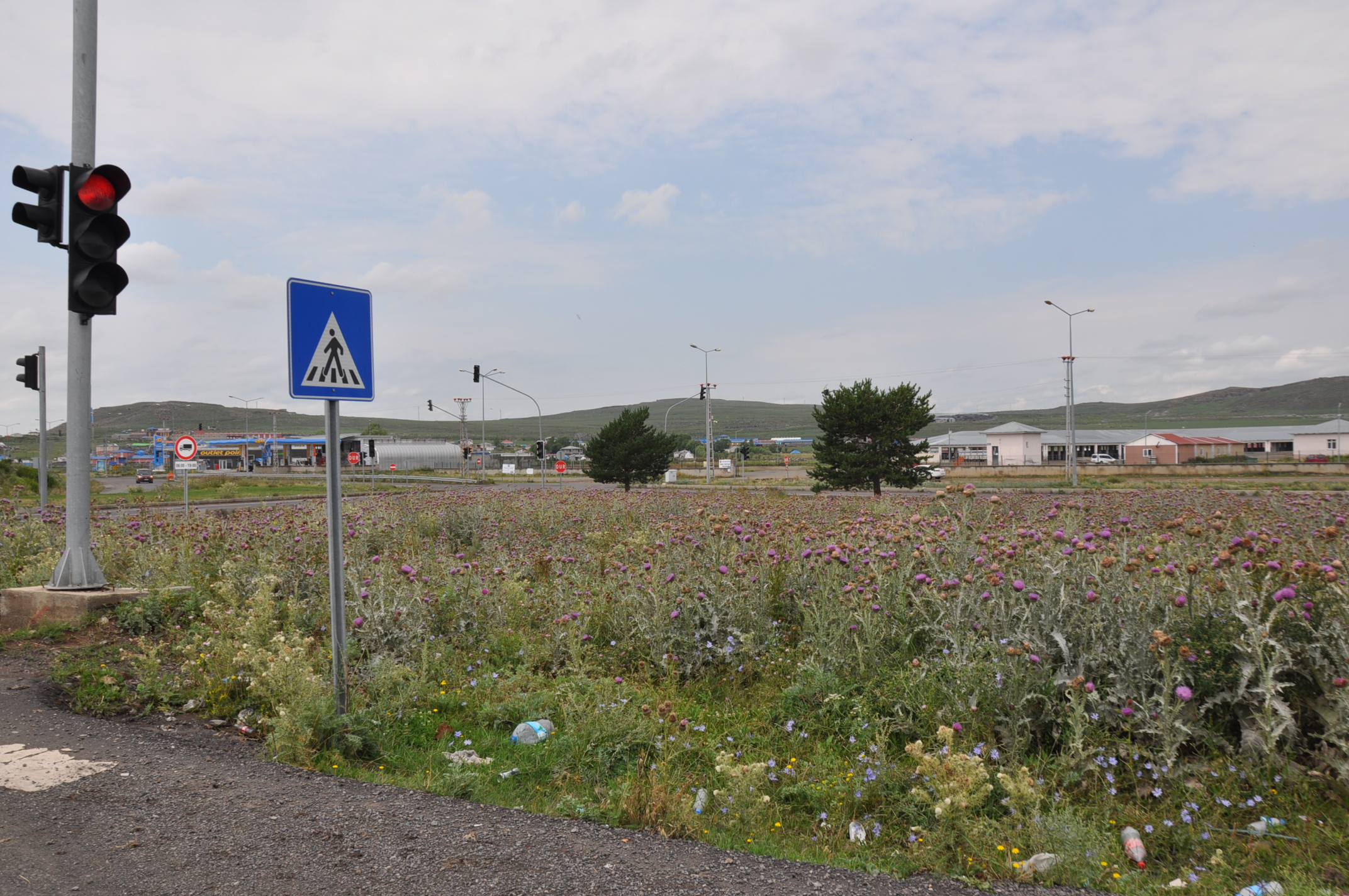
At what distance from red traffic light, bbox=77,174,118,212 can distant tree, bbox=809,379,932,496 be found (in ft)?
86.0

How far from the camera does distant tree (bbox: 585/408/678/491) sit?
41.1 metres

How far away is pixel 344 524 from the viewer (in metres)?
10.5

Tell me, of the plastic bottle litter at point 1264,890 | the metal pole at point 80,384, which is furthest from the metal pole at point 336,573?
the plastic bottle litter at point 1264,890

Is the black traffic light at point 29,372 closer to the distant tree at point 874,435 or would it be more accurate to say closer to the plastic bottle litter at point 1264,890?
the plastic bottle litter at point 1264,890

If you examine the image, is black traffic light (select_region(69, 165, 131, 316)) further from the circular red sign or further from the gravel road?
the circular red sign

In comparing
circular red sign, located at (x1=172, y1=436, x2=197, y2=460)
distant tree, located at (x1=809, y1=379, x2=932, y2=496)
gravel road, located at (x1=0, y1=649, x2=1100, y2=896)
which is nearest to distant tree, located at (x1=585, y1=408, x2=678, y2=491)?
distant tree, located at (x1=809, y1=379, x2=932, y2=496)

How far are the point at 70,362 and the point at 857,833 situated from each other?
24.5ft

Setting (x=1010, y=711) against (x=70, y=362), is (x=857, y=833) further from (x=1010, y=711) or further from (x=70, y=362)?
(x=70, y=362)

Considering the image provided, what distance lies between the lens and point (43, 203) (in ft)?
20.5

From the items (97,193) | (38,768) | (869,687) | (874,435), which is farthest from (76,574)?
(874,435)

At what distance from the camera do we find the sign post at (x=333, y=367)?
4.59 metres

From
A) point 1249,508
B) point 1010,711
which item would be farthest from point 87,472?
point 1249,508

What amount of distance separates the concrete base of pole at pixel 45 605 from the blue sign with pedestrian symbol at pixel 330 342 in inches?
156

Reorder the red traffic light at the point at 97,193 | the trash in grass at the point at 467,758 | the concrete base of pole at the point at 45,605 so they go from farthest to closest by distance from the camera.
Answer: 1. the concrete base of pole at the point at 45,605
2. the red traffic light at the point at 97,193
3. the trash in grass at the point at 467,758
